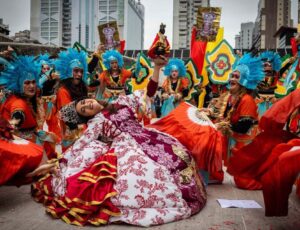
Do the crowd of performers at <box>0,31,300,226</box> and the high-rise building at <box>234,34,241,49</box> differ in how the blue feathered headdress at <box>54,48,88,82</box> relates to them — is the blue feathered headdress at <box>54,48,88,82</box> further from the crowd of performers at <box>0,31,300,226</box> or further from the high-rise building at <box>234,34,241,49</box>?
the high-rise building at <box>234,34,241,49</box>

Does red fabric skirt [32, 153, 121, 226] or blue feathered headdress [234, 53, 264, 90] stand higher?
blue feathered headdress [234, 53, 264, 90]

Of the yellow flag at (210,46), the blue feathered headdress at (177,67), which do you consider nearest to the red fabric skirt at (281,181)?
the blue feathered headdress at (177,67)

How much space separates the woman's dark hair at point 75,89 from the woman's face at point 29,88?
0.66 m

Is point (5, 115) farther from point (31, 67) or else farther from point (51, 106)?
point (51, 106)

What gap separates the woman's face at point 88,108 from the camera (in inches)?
136

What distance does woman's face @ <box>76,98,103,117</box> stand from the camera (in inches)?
136

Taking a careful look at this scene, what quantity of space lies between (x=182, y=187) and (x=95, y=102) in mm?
1085

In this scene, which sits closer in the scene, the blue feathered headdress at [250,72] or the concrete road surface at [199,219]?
the concrete road surface at [199,219]

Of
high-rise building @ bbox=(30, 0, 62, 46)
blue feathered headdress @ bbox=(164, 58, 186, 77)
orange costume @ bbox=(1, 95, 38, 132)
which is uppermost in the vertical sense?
high-rise building @ bbox=(30, 0, 62, 46)

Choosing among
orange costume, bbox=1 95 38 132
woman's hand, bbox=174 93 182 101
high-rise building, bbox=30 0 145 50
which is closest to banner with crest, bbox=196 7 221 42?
woman's hand, bbox=174 93 182 101

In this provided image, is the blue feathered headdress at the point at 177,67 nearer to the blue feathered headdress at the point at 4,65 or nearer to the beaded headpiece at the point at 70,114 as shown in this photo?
the blue feathered headdress at the point at 4,65

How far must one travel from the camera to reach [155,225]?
3.01 metres

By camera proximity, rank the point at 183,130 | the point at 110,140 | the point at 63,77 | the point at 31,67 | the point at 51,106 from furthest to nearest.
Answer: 1. the point at 51,106
2. the point at 63,77
3. the point at 31,67
4. the point at 183,130
5. the point at 110,140

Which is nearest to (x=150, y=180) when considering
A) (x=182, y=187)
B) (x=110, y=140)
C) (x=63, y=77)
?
(x=182, y=187)
